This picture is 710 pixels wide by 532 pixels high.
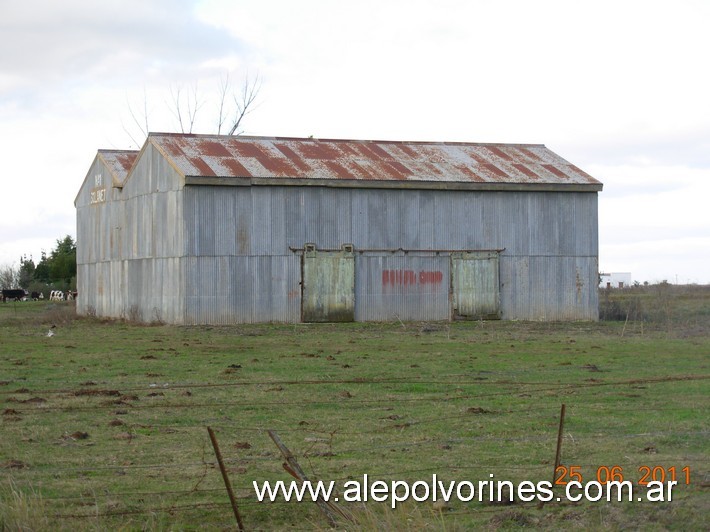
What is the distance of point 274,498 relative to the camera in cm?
1063

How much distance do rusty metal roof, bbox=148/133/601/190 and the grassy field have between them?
11376mm

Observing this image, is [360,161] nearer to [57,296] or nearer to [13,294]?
[57,296]

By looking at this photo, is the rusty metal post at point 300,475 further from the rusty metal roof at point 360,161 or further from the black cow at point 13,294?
the black cow at point 13,294

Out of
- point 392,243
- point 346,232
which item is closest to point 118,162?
point 346,232

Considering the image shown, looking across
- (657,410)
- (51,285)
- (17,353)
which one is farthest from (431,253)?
(51,285)

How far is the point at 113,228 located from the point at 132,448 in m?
33.3

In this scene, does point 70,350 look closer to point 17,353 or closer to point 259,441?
point 17,353

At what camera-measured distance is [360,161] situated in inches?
1644

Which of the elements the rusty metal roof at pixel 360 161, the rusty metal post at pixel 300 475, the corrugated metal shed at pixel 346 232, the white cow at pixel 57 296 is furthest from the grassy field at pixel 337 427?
the white cow at pixel 57 296

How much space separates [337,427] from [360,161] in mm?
27694

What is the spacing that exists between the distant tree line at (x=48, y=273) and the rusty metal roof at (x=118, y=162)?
1232 inches

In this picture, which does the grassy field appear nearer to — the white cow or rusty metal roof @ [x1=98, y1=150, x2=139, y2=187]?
rusty metal roof @ [x1=98, y1=150, x2=139, y2=187]

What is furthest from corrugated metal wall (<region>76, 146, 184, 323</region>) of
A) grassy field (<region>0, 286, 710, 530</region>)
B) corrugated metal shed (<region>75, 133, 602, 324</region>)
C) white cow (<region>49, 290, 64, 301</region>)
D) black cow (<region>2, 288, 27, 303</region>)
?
black cow (<region>2, 288, 27, 303</region>)

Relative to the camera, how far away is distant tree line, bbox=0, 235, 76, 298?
79456 millimetres
